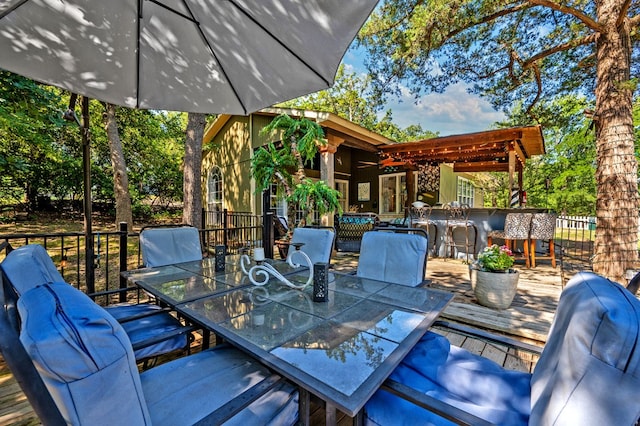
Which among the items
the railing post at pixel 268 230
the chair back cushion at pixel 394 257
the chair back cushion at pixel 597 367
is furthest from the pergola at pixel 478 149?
the chair back cushion at pixel 597 367

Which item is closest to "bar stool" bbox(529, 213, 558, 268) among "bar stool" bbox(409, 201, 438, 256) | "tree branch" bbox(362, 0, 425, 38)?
"bar stool" bbox(409, 201, 438, 256)

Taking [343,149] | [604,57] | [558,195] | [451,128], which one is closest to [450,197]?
[558,195]

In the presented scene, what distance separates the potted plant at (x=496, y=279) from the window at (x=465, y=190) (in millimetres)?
10841

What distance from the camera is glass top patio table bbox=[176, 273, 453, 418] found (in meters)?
0.94

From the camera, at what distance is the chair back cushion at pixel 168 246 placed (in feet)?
8.91

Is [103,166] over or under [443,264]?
over

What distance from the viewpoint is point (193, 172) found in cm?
682

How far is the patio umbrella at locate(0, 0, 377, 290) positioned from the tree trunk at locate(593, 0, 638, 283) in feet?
13.1

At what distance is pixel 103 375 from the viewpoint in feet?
2.28

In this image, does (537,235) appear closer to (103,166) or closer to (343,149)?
(343,149)

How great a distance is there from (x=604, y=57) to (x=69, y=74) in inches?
237

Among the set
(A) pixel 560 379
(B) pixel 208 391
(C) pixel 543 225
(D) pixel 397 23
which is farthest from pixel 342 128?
(A) pixel 560 379

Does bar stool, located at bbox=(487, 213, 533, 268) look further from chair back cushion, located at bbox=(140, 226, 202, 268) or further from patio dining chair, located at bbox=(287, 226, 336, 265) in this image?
chair back cushion, located at bbox=(140, 226, 202, 268)

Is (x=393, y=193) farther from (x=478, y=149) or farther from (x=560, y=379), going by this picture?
(x=560, y=379)
